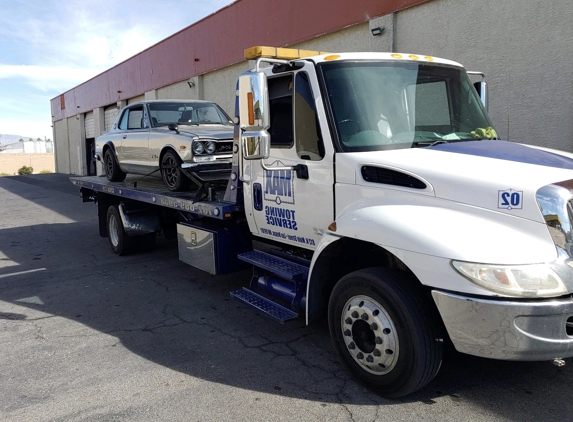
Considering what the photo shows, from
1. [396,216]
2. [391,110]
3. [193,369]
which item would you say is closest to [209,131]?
[391,110]

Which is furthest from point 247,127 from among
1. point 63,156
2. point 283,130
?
point 63,156

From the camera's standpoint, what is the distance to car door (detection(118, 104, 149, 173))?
26.0 ft

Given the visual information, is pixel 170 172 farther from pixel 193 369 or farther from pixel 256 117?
pixel 193 369

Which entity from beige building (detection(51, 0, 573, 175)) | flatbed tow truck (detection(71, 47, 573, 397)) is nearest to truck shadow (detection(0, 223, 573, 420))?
flatbed tow truck (detection(71, 47, 573, 397))

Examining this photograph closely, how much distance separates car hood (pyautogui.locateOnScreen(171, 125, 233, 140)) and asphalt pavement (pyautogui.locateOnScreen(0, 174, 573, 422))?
193 cm

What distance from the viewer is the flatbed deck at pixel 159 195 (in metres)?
5.41

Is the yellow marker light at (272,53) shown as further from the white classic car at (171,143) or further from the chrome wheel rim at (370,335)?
the white classic car at (171,143)

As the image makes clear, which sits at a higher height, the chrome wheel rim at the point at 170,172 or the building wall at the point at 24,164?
the building wall at the point at 24,164

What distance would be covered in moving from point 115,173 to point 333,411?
6.94 m

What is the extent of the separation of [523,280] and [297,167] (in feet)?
6.79

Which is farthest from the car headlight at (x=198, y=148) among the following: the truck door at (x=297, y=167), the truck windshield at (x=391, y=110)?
the truck windshield at (x=391, y=110)

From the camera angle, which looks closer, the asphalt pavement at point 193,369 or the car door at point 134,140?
the asphalt pavement at point 193,369

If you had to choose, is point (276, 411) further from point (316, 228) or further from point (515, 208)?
point (515, 208)

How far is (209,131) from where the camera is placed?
7.09 metres
